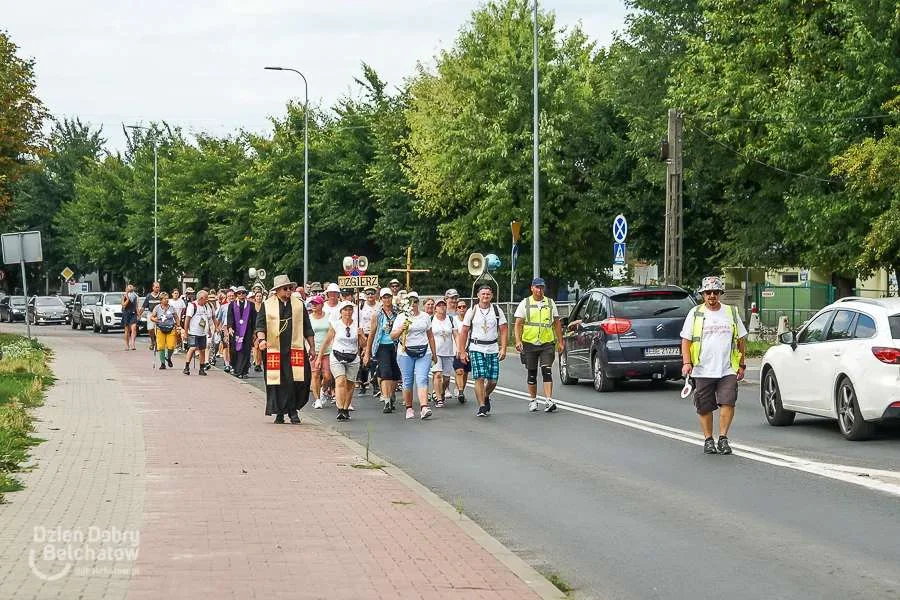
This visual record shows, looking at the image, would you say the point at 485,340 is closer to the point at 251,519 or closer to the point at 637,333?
the point at 637,333

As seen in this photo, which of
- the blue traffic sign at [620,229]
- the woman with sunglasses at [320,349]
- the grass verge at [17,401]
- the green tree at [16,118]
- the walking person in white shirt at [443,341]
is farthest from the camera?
the green tree at [16,118]

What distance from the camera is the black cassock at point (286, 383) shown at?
18125 mm

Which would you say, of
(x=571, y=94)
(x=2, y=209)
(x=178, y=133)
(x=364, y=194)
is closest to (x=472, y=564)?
(x=2, y=209)

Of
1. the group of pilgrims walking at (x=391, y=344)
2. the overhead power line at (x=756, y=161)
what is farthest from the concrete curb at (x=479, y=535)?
the overhead power line at (x=756, y=161)

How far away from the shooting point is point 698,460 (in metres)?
14.1

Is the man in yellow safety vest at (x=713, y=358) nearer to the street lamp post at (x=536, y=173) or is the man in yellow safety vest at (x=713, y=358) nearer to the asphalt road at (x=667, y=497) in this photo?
the asphalt road at (x=667, y=497)

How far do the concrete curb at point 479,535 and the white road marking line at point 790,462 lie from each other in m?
3.30

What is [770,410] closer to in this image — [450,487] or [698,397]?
[698,397]

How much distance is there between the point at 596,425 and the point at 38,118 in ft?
99.7

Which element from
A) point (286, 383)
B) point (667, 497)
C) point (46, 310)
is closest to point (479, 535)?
point (667, 497)

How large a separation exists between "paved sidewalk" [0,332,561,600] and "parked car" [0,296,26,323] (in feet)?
233

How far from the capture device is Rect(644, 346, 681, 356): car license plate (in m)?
23.4

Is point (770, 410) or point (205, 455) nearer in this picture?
point (205, 455)

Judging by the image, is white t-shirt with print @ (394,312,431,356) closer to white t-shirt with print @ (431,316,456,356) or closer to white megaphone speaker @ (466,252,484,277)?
white t-shirt with print @ (431,316,456,356)
